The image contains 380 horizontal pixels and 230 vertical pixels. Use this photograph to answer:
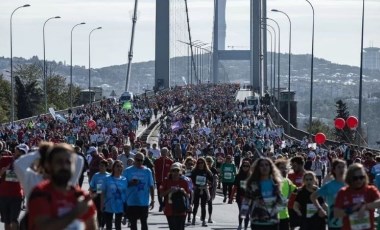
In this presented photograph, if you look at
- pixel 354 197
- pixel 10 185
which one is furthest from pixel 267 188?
pixel 10 185

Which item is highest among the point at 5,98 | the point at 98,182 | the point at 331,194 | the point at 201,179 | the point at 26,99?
the point at 331,194

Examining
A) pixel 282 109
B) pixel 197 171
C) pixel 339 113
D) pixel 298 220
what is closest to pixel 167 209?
pixel 298 220

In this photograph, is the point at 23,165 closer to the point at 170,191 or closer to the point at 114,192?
the point at 114,192

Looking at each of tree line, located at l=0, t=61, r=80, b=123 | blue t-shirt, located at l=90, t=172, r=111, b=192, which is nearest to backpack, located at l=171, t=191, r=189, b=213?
blue t-shirt, located at l=90, t=172, r=111, b=192

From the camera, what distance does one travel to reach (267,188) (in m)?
12.3

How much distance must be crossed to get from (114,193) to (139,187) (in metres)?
0.34

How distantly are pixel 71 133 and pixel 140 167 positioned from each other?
32.7m

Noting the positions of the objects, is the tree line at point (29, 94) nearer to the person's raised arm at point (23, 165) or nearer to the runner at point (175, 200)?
the runner at point (175, 200)

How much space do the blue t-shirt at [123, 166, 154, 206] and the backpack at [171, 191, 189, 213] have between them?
35 centimetres

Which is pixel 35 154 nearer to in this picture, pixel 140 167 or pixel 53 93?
pixel 140 167

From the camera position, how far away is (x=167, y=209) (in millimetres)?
17062

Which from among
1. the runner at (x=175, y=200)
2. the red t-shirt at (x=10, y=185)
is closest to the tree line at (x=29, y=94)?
the runner at (x=175, y=200)

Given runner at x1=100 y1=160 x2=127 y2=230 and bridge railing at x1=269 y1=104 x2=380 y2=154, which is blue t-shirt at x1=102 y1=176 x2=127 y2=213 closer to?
runner at x1=100 y1=160 x2=127 y2=230

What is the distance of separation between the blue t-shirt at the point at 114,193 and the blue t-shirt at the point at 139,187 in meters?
0.12
